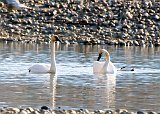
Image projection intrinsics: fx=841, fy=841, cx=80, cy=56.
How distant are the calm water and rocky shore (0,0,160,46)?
7020 mm

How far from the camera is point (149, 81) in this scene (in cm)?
1770

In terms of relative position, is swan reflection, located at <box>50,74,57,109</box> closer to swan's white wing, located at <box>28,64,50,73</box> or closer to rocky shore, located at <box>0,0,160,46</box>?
swan's white wing, located at <box>28,64,50,73</box>

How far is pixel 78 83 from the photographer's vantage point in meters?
16.9

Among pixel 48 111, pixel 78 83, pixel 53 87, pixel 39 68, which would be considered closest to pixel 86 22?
pixel 39 68

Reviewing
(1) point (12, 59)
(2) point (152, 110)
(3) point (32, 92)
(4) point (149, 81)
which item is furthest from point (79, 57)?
(2) point (152, 110)

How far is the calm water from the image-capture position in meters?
13.4

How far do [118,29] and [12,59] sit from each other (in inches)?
520

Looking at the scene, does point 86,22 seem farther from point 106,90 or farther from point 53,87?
point 106,90

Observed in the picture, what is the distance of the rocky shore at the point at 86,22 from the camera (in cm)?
3475

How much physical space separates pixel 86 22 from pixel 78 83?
784 inches

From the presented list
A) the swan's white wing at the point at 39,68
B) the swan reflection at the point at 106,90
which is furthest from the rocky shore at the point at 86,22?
the swan reflection at the point at 106,90

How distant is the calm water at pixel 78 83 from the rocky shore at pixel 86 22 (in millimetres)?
7020

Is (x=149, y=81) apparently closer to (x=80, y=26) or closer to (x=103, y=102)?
(x=103, y=102)

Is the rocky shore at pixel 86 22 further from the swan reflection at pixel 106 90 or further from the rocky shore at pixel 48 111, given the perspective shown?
the rocky shore at pixel 48 111
